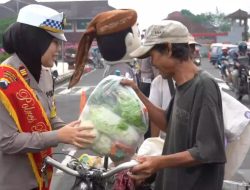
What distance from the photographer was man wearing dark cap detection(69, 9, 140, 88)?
3762 millimetres

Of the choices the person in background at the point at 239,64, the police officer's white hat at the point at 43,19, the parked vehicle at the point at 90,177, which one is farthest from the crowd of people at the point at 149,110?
the person in background at the point at 239,64

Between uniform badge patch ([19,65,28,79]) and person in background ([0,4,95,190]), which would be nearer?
person in background ([0,4,95,190])

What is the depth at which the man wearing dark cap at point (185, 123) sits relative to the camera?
2408 mm

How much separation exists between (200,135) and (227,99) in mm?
636

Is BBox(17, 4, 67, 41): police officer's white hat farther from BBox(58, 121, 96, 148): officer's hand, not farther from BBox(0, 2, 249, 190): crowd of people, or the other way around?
BBox(58, 121, 96, 148): officer's hand

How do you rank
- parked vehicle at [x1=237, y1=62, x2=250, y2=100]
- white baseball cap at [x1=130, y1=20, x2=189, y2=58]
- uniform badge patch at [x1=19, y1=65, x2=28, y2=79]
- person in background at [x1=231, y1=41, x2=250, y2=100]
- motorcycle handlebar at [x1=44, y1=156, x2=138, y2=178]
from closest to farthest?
motorcycle handlebar at [x1=44, y1=156, x2=138, y2=178] < white baseball cap at [x1=130, y1=20, x2=189, y2=58] < uniform badge patch at [x1=19, y1=65, x2=28, y2=79] < parked vehicle at [x1=237, y1=62, x2=250, y2=100] < person in background at [x1=231, y1=41, x2=250, y2=100]

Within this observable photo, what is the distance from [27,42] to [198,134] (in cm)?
98

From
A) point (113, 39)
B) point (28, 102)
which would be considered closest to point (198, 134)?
point (28, 102)

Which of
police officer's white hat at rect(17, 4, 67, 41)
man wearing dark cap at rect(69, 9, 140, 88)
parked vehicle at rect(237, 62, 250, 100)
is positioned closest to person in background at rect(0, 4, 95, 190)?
police officer's white hat at rect(17, 4, 67, 41)

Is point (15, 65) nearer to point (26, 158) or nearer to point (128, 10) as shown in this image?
point (26, 158)

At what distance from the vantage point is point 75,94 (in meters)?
18.5

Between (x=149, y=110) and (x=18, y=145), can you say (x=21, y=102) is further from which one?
(x=149, y=110)

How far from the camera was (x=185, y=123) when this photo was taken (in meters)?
2.51

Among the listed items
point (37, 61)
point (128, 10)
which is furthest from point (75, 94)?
point (37, 61)
